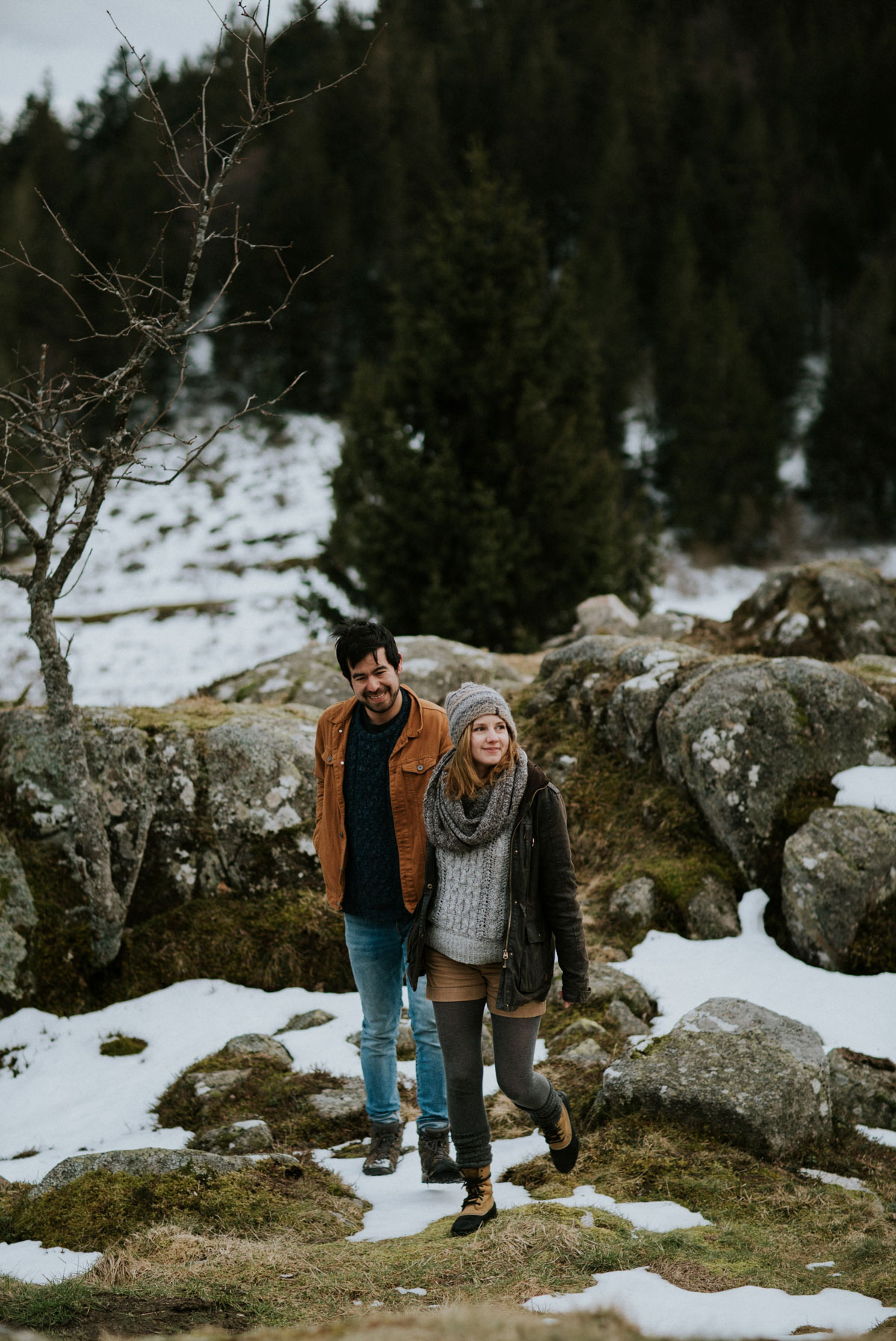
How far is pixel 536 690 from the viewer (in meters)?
8.73

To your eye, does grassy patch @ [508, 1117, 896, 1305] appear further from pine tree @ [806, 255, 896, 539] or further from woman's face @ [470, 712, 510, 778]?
pine tree @ [806, 255, 896, 539]

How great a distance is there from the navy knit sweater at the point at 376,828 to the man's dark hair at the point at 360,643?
0.31 meters

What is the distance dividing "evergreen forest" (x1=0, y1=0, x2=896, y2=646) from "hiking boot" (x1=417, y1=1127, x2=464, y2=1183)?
369 inches

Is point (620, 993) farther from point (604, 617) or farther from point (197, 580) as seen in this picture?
point (197, 580)

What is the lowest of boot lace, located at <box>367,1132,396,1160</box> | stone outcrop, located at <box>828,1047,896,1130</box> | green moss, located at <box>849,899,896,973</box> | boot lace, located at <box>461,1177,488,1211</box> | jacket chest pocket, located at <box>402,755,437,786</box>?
stone outcrop, located at <box>828,1047,896,1130</box>

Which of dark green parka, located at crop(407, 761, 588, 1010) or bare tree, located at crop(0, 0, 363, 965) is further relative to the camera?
bare tree, located at crop(0, 0, 363, 965)

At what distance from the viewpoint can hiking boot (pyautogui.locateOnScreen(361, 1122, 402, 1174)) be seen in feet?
14.3

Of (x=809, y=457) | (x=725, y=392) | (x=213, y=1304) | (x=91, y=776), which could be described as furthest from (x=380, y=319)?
(x=213, y=1304)

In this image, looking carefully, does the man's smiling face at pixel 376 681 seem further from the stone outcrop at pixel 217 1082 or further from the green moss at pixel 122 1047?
the green moss at pixel 122 1047

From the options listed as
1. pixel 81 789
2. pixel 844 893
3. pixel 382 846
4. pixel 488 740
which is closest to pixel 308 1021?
pixel 81 789

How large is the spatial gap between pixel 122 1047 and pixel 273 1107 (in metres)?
1.22

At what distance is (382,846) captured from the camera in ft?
13.8

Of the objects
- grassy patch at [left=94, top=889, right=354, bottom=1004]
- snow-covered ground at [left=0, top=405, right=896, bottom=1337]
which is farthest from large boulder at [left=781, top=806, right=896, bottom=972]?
grassy patch at [left=94, top=889, right=354, bottom=1004]

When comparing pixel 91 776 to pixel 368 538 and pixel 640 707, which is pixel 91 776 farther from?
pixel 368 538
